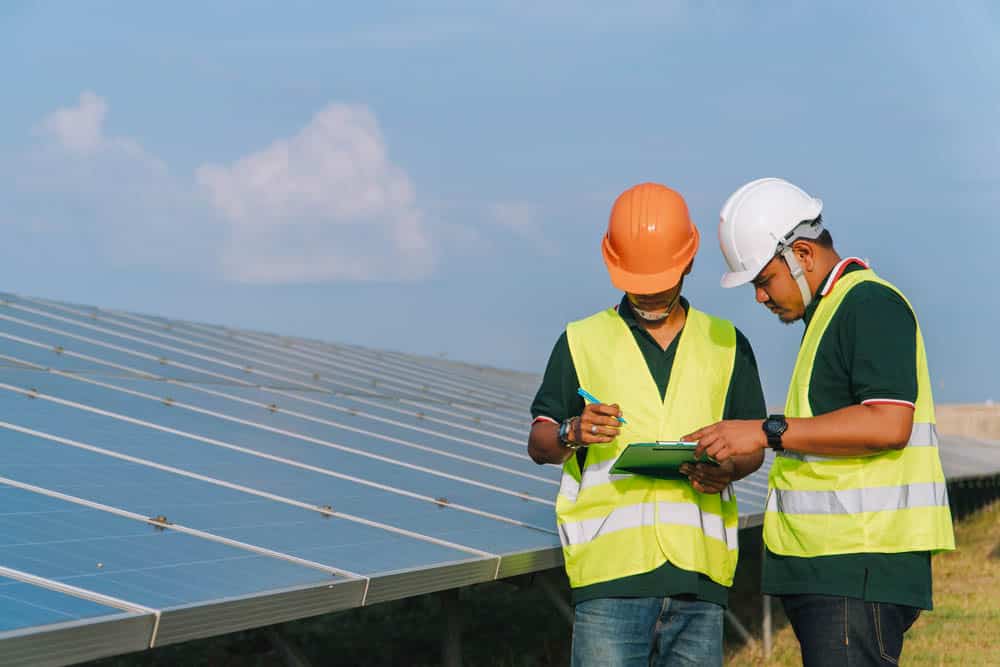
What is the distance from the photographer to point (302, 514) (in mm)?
5766

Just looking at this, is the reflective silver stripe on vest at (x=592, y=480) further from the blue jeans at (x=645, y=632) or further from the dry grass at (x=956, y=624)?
the dry grass at (x=956, y=624)

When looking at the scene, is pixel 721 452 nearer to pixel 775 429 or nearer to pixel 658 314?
pixel 775 429

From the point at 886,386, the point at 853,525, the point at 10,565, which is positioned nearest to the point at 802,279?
the point at 886,386

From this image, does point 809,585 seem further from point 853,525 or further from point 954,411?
point 954,411

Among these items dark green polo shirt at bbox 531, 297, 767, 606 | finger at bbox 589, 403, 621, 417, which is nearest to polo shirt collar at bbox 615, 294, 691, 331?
dark green polo shirt at bbox 531, 297, 767, 606

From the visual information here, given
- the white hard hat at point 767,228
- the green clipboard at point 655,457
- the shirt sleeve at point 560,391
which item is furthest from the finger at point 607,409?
the white hard hat at point 767,228

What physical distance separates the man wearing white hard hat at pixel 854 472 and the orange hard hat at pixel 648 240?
0.55 m

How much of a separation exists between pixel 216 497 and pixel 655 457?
2.54 metres

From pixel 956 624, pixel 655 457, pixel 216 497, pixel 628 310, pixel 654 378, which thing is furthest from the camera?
pixel 956 624

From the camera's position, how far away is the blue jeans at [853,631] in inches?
149

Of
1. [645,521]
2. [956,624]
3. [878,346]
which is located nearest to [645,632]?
[645,521]

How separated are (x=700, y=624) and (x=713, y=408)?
74 centimetres

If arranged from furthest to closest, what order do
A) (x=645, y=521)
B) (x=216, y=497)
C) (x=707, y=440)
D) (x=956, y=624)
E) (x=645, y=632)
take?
(x=956, y=624) → (x=216, y=497) → (x=645, y=521) → (x=645, y=632) → (x=707, y=440)

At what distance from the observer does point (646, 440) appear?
423cm
